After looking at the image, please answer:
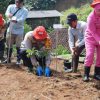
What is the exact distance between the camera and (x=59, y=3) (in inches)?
1003

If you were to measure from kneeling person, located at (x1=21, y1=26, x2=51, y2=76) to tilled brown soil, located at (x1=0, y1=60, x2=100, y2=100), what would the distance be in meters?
0.22

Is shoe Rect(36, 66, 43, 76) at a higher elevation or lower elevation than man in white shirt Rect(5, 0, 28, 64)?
lower

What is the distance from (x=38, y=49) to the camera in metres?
7.49

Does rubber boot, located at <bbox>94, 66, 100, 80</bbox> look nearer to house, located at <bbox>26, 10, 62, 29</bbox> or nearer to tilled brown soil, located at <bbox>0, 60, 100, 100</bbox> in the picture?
tilled brown soil, located at <bbox>0, 60, 100, 100</bbox>

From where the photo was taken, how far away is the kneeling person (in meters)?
7.18

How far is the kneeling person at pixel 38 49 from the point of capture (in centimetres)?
718

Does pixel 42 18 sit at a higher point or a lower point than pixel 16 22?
lower

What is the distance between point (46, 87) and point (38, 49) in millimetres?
Answer: 1302

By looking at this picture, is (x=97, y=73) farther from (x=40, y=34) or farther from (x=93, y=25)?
(x=40, y=34)

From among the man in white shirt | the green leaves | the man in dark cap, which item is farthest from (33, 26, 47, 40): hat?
the man in white shirt

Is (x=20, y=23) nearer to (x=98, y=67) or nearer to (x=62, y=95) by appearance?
(x=98, y=67)

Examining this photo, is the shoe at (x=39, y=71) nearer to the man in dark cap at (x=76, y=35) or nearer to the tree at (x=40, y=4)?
the man in dark cap at (x=76, y=35)

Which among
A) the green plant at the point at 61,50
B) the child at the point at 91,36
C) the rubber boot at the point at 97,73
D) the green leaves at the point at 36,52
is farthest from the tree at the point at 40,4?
the child at the point at 91,36

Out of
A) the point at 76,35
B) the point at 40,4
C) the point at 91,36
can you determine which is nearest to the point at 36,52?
the point at 76,35
